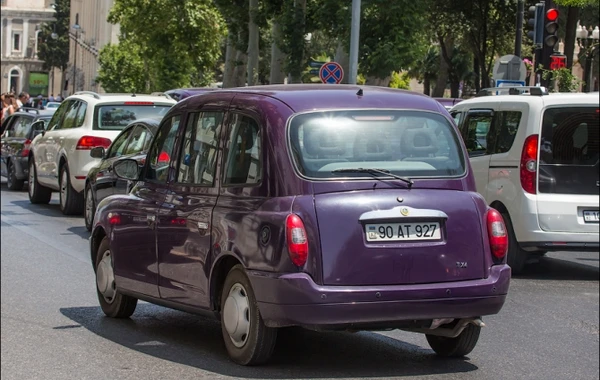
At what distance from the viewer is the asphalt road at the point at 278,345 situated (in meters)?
6.85

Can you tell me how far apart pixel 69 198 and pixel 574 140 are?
12855 mm

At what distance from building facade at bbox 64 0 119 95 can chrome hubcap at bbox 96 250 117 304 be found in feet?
182

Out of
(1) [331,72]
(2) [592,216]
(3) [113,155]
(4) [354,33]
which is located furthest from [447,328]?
(1) [331,72]

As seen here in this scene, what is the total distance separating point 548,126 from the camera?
27.5ft

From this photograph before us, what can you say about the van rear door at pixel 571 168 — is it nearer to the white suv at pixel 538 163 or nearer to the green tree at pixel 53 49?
the white suv at pixel 538 163

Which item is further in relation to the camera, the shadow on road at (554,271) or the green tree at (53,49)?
the green tree at (53,49)

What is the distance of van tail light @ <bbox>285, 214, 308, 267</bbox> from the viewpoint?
6.42 metres

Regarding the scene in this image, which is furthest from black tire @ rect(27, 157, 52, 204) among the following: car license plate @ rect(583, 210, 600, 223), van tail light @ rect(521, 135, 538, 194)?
car license plate @ rect(583, 210, 600, 223)

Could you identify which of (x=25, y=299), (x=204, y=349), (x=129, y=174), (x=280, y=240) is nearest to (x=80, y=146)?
(x=25, y=299)

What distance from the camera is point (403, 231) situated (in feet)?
21.6

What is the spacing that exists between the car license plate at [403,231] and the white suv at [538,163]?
25.8 inches

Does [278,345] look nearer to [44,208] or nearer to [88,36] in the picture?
[44,208]

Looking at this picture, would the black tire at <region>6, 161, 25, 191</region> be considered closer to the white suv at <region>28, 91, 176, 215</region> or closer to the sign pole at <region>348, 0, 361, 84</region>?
the white suv at <region>28, 91, 176, 215</region>

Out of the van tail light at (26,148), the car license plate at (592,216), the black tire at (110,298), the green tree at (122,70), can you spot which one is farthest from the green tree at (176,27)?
the car license plate at (592,216)
